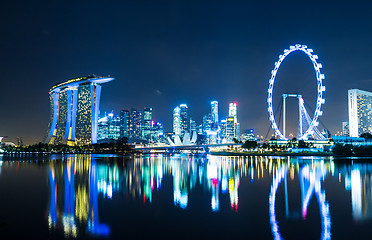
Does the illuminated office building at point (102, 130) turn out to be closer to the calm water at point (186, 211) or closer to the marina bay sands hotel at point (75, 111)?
the marina bay sands hotel at point (75, 111)

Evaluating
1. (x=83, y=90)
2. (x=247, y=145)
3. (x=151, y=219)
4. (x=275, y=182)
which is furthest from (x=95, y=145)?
(x=151, y=219)

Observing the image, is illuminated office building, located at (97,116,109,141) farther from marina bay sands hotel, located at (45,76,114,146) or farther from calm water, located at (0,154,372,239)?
calm water, located at (0,154,372,239)

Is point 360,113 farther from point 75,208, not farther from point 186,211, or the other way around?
point 75,208

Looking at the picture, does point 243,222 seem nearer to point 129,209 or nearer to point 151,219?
point 151,219

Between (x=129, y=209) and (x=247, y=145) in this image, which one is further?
(x=247, y=145)

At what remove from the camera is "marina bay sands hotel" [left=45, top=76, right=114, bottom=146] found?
381ft

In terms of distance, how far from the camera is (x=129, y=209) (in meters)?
14.4

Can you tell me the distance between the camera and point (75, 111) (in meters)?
121

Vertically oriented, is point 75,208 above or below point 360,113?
below

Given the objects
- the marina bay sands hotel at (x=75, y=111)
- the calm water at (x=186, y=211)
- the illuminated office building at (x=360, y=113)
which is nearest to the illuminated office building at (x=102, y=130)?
the marina bay sands hotel at (x=75, y=111)

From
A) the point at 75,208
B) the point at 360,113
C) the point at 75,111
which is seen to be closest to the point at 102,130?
the point at 75,111

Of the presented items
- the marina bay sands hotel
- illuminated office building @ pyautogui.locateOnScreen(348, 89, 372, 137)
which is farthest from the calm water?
illuminated office building @ pyautogui.locateOnScreen(348, 89, 372, 137)

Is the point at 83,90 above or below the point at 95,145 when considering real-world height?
above

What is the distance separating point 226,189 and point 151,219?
879 centimetres
